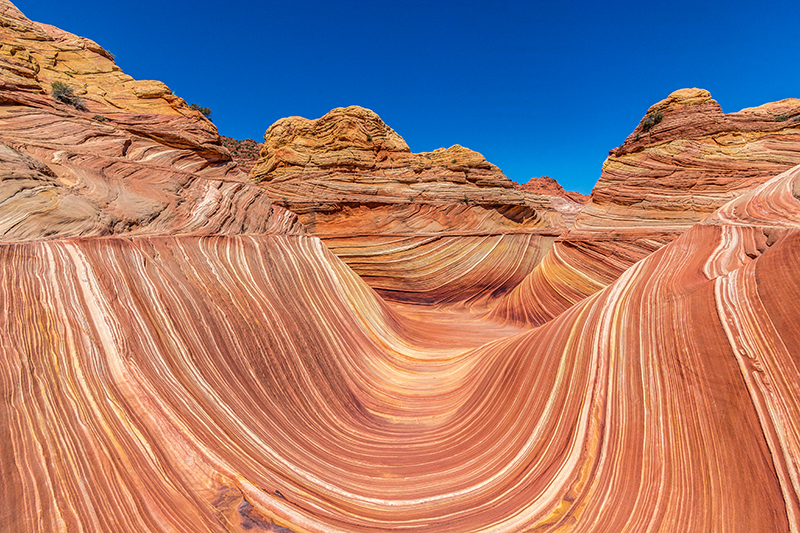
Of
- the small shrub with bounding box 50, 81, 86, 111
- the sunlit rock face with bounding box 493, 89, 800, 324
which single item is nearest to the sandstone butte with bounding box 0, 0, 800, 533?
the small shrub with bounding box 50, 81, 86, 111

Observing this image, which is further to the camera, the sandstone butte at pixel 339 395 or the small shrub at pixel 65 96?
the small shrub at pixel 65 96

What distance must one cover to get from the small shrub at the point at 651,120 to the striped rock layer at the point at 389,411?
19.9ft

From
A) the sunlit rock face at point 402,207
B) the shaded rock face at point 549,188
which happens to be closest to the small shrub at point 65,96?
the sunlit rock face at point 402,207

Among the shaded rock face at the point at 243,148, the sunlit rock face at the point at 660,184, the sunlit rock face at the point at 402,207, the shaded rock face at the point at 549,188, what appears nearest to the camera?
the sunlit rock face at the point at 660,184

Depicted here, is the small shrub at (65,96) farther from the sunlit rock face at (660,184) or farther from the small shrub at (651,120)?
the small shrub at (651,120)

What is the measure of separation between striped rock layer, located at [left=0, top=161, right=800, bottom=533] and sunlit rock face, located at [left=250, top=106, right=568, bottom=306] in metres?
6.24

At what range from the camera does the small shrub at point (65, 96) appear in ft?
21.6

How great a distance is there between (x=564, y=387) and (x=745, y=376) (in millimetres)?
1210

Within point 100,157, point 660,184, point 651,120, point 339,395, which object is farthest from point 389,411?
point 651,120

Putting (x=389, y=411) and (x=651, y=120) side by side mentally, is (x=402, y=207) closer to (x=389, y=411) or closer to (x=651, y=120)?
(x=651, y=120)

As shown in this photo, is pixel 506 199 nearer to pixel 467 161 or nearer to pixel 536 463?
pixel 467 161

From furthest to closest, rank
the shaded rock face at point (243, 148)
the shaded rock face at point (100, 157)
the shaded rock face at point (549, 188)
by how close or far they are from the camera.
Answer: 1. the shaded rock face at point (549, 188)
2. the shaded rock face at point (243, 148)
3. the shaded rock face at point (100, 157)

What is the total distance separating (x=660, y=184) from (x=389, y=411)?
27.0 feet

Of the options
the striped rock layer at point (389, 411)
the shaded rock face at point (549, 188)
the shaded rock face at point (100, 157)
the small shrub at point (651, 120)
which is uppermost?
the shaded rock face at point (549, 188)
